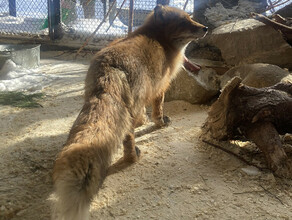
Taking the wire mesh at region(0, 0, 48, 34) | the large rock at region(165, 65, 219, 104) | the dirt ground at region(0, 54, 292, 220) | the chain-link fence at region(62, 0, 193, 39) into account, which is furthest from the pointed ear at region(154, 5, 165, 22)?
the wire mesh at region(0, 0, 48, 34)

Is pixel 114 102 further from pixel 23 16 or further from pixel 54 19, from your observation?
pixel 23 16

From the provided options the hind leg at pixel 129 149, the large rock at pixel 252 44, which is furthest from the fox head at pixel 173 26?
the large rock at pixel 252 44

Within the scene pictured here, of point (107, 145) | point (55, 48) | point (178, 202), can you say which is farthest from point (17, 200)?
point (55, 48)

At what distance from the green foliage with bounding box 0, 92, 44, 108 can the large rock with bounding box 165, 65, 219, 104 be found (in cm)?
199

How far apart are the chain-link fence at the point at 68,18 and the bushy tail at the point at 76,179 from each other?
18.8 feet

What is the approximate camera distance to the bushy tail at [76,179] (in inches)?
52.2

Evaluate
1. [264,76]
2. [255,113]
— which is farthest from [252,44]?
[255,113]

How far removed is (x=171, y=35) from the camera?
124 inches

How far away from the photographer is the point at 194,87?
412 cm

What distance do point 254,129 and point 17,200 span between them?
203 centimetres

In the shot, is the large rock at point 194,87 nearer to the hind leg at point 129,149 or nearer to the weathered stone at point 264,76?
the weathered stone at point 264,76

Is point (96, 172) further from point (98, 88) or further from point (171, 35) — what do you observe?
point (171, 35)

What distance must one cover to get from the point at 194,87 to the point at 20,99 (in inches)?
101

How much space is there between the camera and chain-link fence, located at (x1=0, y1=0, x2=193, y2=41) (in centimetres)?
686
